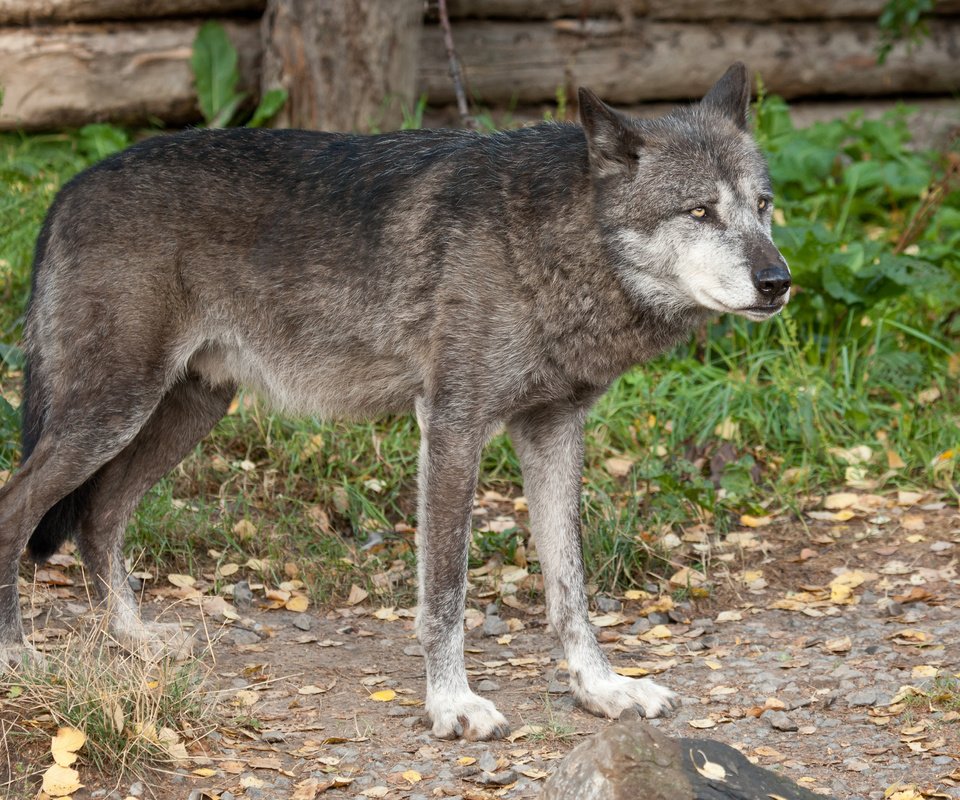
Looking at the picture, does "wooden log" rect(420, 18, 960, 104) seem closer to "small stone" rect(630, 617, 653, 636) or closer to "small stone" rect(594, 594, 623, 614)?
"small stone" rect(594, 594, 623, 614)

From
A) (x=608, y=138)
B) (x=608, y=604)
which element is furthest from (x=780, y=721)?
(x=608, y=138)

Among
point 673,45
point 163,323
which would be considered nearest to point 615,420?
point 163,323

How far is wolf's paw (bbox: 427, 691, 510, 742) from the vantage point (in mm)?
4137

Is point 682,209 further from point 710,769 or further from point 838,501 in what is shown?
point 838,501

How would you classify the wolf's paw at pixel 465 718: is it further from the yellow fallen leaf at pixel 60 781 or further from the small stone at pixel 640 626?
the yellow fallen leaf at pixel 60 781

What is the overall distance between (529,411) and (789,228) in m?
3.17

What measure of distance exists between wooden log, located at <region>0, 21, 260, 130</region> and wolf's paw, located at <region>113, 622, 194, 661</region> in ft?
14.1

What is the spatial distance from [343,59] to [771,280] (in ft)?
13.7

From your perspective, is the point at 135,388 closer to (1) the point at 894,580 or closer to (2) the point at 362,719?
(2) the point at 362,719

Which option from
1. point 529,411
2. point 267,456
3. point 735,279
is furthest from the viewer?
point 267,456

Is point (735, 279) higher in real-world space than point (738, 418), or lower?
higher

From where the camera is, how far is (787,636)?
195 inches

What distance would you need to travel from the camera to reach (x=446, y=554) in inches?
167

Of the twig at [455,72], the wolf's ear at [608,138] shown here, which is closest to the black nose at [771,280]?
the wolf's ear at [608,138]
